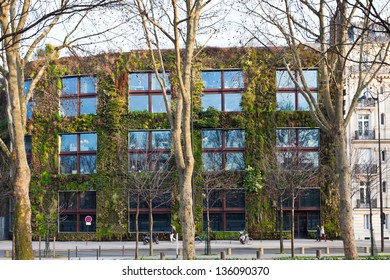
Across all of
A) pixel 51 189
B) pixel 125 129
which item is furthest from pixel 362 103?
pixel 51 189

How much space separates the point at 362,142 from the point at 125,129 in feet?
53.7

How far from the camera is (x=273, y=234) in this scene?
4275 centimetres

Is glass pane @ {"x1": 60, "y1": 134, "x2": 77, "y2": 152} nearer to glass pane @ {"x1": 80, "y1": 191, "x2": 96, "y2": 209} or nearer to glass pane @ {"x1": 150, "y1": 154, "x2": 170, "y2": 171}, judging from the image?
glass pane @ {"x1": 80, "y1": 191, "x2": 96, "y2": 209}

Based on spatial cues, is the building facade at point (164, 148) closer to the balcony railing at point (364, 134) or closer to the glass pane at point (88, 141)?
the glass pane at point (88, 141)

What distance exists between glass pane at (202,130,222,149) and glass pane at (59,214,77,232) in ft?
32.9

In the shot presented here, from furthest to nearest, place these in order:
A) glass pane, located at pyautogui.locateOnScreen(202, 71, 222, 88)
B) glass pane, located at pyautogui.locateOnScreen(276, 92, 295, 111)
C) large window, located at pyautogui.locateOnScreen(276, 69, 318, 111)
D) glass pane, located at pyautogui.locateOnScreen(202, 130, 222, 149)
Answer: glass pane, located at pyautogui.locateOnScreen(202, 71, 222, 88) < glass pane, located at pyautogui.locateOnScreen(276, 92, 295, 111) < large window, located at pyautogui.locateOnScreen(276, 69, 318, 111) < glass pane, located at pyautogui.locateOnScreen(202, 130, 222, 149)

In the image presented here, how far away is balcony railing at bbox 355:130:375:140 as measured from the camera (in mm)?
46188

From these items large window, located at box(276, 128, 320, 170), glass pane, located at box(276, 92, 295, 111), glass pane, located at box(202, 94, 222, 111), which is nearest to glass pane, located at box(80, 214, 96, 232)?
glass pane, located at box(202, 94, 222, 111)

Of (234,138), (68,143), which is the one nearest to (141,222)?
(68,143)

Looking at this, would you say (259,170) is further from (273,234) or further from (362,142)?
(362,142)

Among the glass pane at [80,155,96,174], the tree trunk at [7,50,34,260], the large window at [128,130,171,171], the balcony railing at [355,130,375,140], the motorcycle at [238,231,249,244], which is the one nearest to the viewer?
the tree trunk at [7,50,34,260]

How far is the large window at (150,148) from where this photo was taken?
43125 mm

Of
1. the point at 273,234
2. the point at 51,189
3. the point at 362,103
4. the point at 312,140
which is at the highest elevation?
the point at 362,103

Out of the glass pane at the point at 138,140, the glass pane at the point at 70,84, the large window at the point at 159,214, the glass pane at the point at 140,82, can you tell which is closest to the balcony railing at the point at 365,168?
the large window at the point at 159,214
